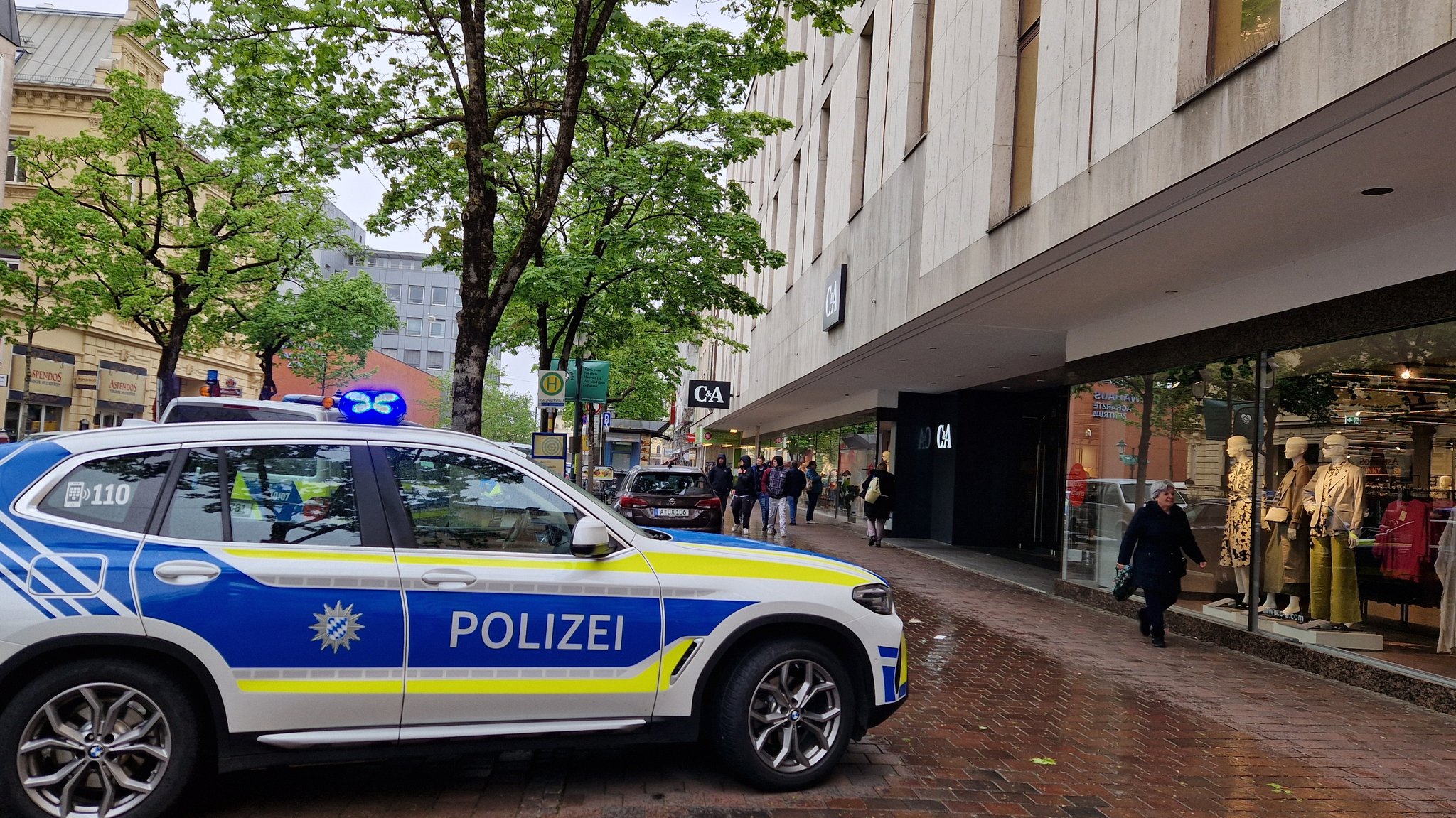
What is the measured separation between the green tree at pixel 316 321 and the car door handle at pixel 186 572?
30.0m

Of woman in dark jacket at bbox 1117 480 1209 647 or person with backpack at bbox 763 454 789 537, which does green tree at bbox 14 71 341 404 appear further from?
woman in dark jacket at bbox 1117 480 1209 647

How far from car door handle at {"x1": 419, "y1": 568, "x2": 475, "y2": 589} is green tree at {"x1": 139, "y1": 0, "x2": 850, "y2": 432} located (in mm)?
6655

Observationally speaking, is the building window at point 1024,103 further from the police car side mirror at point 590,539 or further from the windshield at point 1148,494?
the police car side mirror at point 590,539

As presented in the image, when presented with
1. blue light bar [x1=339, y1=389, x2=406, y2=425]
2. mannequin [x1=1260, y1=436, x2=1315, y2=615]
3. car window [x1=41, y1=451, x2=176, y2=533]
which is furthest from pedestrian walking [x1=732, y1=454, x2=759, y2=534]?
car window [x1=41, y1=451, x2=176, y2=533]

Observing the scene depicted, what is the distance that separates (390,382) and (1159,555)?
5876 centimetres

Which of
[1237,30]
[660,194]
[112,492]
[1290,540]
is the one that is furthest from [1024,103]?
[112,492]

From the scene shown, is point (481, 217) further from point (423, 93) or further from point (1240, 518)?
point (1240, 518)

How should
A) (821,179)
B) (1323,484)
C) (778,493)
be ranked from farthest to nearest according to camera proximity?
(821,179) < (778,493) < (1323,484)

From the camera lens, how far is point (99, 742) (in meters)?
4.13

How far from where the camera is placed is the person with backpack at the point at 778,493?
22.5m

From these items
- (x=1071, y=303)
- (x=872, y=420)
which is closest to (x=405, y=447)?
(x=1071, y=303)

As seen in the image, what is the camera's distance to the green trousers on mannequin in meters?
9.09

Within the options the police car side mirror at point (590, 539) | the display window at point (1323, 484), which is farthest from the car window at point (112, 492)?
the display window at point (1323, 484)

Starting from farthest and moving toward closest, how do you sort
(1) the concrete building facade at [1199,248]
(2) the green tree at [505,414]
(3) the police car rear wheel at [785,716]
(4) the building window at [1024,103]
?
(2) the green tree at [505,414], (4) the building window at [1024,103], (1) the concrete building facade at [1199,248], (3) the police car rear wheel at [785,716]
